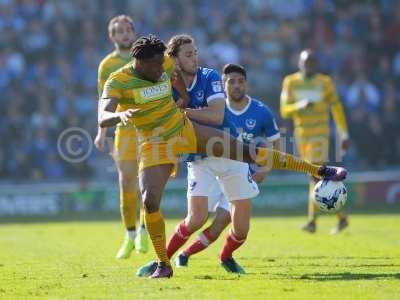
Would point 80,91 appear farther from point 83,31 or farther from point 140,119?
point 140,119

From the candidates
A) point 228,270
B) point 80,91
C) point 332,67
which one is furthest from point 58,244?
point 332,67

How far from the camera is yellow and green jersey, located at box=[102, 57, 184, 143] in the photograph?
9.28 m

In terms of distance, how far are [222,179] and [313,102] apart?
19.8 feet

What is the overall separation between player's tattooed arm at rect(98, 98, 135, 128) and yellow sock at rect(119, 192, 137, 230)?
2864 mm

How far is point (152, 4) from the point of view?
967 inches

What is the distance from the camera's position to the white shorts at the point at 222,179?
10.1 m

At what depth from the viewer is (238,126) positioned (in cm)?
1087

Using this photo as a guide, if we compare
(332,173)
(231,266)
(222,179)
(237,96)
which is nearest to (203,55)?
(237,96)

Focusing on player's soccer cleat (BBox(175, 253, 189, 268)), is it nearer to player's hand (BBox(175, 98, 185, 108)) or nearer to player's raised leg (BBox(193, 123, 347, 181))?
player's raised leg (BBox(193, 123, 347, 181))

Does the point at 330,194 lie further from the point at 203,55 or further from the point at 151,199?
the point at 203,55

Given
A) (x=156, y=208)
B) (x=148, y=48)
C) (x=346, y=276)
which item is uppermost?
(x=148, y=48)

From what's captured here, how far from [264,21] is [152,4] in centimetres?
279

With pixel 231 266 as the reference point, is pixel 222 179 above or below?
above

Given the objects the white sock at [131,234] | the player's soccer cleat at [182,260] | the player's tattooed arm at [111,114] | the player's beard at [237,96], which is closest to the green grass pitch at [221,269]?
the player's soccer cleat at [182,260]
